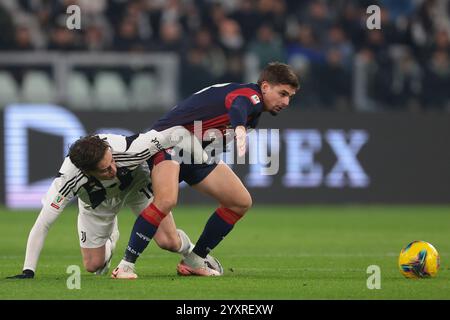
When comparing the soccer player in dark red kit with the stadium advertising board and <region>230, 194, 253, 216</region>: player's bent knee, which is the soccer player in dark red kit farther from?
the stadium advertising board

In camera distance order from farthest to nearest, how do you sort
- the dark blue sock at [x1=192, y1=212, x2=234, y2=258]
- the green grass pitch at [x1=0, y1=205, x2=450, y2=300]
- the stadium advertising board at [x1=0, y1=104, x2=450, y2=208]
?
the stadium advertising board at [x1=0, y1=104, x2=450, y2=208]
the dark blue sock at [x1=192, y1=212, x2=234, y2=258]
the green grass pitch at [x1=0, y1=205, x2=450, y2=300]

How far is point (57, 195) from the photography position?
9508mm

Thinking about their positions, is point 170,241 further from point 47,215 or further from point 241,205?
point 47,215

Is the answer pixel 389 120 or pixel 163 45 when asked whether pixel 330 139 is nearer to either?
pixel 389 120

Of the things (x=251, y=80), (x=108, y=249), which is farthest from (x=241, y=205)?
(x=251, y=80)

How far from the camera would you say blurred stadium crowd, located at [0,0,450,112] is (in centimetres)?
1989

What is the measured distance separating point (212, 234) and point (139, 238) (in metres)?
0.91

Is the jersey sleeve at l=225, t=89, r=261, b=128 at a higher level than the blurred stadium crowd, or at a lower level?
lower

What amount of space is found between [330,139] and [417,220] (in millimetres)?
3029

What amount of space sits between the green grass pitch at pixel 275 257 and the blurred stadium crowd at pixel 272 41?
225 centimetres

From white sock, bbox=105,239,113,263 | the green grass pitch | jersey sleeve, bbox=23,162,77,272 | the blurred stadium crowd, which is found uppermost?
the blurred stadium crowd

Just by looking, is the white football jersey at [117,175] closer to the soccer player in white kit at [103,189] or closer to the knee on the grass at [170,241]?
the soccer player in white kit at [103,189]

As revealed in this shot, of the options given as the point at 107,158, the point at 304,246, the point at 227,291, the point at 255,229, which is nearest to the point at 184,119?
the point at 107,158

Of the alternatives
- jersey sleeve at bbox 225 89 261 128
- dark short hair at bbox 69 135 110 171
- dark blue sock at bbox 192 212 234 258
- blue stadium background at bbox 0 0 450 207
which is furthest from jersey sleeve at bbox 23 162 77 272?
blue stadium background at bbox 0 0 450 207
